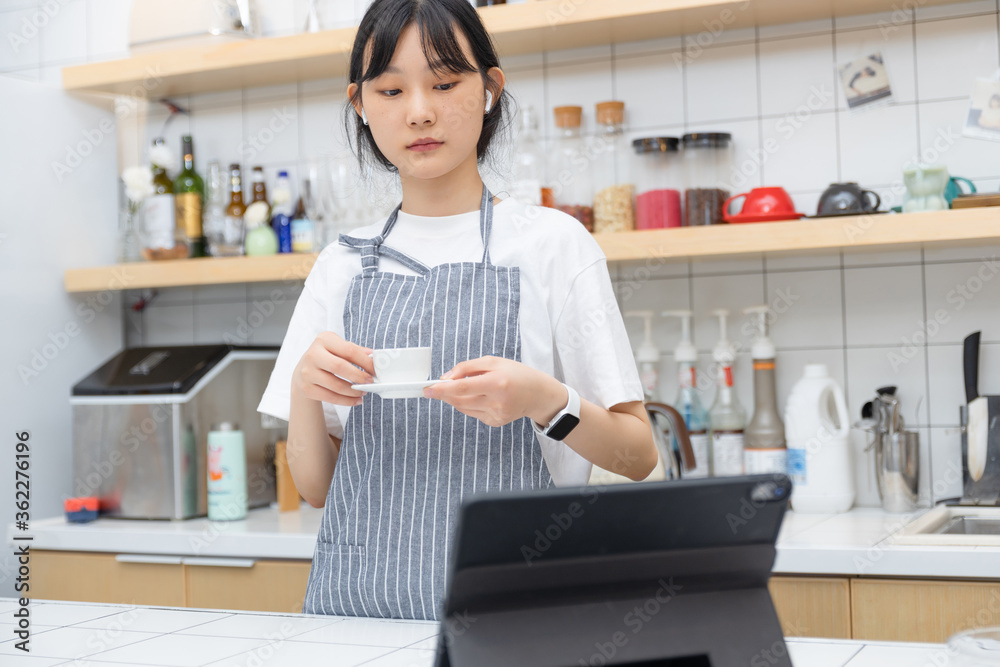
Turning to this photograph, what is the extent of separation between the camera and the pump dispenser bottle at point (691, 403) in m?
1.91

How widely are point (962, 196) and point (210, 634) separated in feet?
4.68

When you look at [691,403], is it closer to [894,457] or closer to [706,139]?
[894,457]

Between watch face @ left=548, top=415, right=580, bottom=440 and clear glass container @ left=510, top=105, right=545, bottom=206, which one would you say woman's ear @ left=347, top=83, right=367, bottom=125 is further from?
clear glass container @ left=510, top=105, right=545, bottom=206

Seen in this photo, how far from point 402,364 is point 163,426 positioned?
1.28 metres

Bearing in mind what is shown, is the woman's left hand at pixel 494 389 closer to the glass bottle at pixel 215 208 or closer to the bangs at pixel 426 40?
the bangs at pixel 426 40

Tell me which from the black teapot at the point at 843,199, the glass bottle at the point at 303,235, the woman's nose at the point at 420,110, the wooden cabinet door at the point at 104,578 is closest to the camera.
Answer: the woman's nose at the point at 420,110

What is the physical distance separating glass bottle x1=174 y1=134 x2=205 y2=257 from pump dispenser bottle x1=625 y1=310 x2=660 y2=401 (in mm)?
1082

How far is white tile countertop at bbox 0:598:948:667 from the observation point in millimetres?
728

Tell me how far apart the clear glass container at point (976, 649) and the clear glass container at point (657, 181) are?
4.40 ft

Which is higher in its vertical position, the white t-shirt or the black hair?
the black hair

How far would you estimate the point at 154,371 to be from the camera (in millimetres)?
2051

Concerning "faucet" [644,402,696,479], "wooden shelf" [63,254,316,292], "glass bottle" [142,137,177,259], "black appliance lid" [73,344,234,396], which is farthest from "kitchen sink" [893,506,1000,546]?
"glass bottle" [142,137,177,259]

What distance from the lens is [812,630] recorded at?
4.78ft

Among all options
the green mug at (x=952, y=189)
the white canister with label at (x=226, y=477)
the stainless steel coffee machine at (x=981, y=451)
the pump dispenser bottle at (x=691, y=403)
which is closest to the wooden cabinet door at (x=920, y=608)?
the stainless steel coffee machine at (x=981, y=451)
